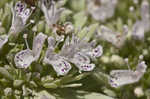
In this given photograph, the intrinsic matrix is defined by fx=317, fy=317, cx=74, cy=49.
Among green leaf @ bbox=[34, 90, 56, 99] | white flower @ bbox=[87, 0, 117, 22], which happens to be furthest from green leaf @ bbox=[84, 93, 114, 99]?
white flower @ bbox=[87, 0, 117, 22]

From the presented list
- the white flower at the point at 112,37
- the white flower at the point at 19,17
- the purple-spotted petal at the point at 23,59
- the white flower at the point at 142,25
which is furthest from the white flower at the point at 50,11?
the white flower at the point at 142,25

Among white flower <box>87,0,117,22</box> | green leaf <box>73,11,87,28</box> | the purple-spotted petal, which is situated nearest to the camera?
the purple-spotted petal

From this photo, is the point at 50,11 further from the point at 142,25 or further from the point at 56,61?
the point at 142,25

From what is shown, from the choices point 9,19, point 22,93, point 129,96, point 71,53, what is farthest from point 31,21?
point 129,96

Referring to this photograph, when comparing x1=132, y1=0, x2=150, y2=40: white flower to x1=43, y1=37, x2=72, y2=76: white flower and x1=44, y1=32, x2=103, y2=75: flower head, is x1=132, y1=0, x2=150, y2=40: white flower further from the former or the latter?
x1=43, y1=37, x2=72, y2=76: white flower

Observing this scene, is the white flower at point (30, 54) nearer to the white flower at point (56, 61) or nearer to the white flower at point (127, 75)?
the white flower at point (56, 61)

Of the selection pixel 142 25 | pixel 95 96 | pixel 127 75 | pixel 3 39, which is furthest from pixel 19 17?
pixel 142 25

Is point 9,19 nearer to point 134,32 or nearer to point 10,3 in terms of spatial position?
point 10,3
